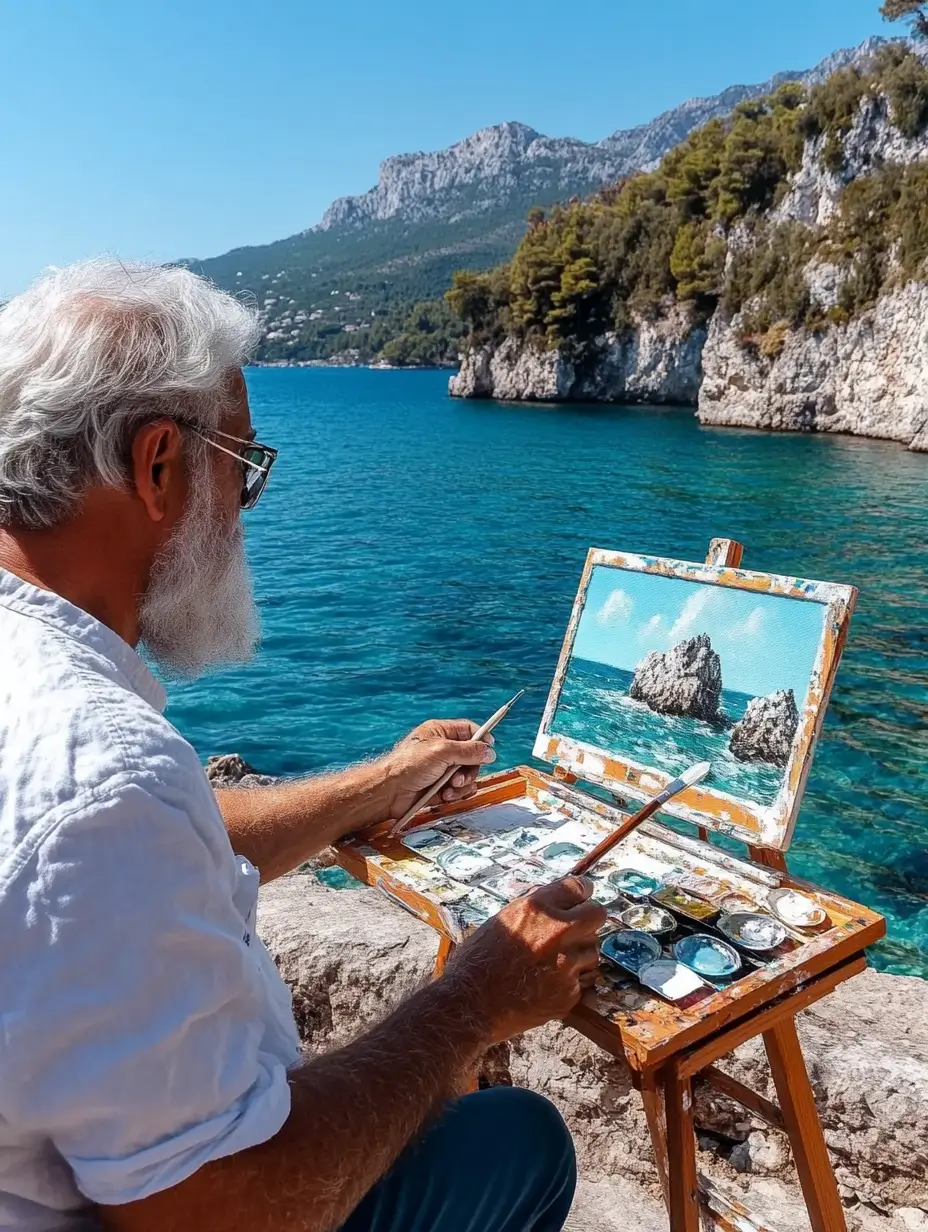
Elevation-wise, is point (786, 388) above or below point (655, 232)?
below

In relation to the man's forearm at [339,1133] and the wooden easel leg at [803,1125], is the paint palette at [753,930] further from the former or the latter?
the man's forearm at [339,1133]

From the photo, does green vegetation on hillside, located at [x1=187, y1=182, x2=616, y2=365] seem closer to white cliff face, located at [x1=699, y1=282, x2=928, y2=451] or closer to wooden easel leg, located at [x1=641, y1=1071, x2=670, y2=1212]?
white cliff face, located at [x1=699, y1=282, x2=928, y2=451]

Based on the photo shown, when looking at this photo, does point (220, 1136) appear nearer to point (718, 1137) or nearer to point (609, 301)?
point (718, 1137)

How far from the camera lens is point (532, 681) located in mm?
9453

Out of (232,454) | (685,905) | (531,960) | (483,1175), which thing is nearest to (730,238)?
(685,905)

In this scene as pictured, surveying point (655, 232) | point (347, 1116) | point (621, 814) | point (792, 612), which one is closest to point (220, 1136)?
point (347, 1116)

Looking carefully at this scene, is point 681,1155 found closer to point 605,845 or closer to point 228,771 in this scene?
point 605,845

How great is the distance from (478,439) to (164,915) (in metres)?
37.1

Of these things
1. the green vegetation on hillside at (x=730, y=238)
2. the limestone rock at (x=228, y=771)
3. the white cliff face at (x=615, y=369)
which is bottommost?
the limestone rock at (x=228, y=771)

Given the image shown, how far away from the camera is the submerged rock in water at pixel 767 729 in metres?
1.93

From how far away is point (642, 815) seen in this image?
5.90ft

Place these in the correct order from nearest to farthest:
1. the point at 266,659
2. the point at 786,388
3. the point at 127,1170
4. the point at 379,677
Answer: the point at 127,1170
the point at 379,677
the point at 266,659
the point at 786,388

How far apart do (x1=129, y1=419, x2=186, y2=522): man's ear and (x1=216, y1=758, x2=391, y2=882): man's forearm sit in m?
0.82

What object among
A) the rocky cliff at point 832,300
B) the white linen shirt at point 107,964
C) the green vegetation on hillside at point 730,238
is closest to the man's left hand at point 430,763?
the white linen shirt at point 107,964
